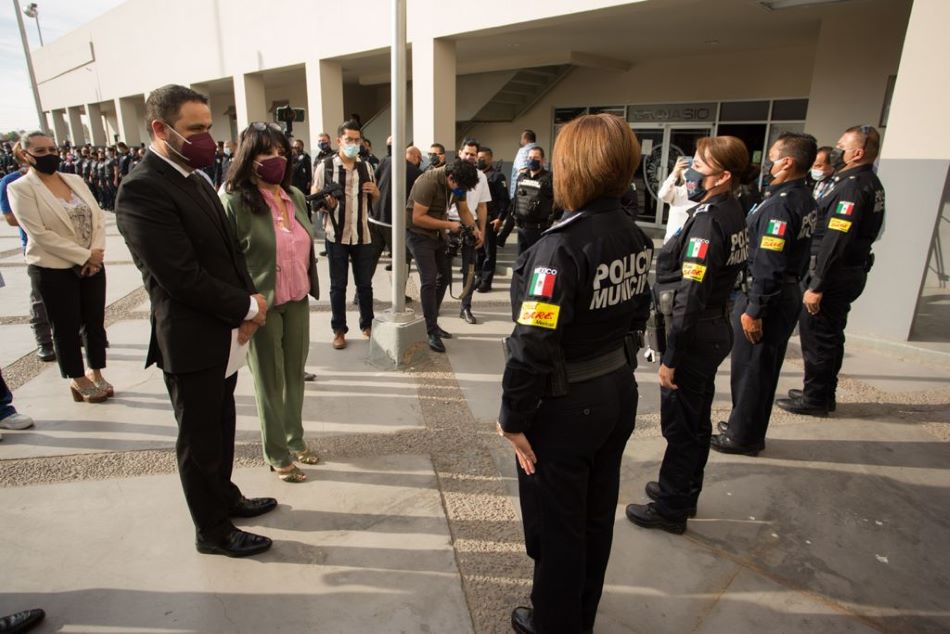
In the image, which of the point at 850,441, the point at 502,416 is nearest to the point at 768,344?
the point at 850,441

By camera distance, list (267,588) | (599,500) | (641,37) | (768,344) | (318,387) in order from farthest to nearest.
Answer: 1. (641,37)
2. (318,387)
3. (768,344)
4. (267,588)
5. (599,500)

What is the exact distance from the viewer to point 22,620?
80.1 inches

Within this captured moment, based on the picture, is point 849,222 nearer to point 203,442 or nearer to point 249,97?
point 203,442

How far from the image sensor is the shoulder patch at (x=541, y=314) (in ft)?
5.30

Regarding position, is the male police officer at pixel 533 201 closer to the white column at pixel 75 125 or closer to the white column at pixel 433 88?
the white column at pixel 433 88

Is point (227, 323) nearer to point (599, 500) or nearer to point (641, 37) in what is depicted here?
point (599, 500)

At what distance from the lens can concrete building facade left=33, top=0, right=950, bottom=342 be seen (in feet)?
17.1

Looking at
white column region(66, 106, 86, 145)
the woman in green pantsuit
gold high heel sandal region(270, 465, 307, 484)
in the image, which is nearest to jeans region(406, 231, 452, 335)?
the woman in green pantsuit

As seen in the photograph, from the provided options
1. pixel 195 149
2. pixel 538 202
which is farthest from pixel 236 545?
pixel 538 202

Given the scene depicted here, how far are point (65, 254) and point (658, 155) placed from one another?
11.2 meters

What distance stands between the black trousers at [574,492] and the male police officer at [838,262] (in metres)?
2.69

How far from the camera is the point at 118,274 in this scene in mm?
7859

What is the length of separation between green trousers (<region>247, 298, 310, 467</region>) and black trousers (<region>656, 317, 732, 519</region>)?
6.34 feet

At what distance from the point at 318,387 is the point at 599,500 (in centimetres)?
289
